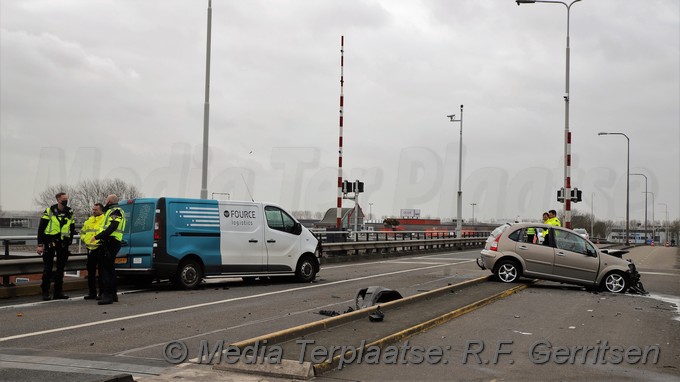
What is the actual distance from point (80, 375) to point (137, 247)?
737 cm

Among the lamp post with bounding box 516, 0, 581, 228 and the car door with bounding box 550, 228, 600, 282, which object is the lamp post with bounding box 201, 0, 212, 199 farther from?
the lamp post with bounding box 516, 0, 581, 228

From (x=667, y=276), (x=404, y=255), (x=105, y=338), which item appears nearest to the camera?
(x=105, y=338)

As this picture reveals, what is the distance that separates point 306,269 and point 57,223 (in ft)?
20.5

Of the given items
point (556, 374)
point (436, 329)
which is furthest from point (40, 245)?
point (556, 374)

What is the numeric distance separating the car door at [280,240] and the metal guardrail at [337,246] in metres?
4.00

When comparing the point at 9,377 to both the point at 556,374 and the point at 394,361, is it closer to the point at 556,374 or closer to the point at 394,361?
the point at 394,361

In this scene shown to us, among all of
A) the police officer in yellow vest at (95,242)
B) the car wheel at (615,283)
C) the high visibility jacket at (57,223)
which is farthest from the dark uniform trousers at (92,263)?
the car wheel at (615,283)

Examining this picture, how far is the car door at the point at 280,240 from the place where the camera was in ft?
49.2

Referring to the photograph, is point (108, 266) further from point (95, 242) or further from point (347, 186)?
point (347, 186)

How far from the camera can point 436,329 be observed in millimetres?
8648

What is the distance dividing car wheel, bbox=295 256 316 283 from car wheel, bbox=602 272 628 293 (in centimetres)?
674

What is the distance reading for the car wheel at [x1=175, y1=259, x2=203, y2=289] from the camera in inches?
524

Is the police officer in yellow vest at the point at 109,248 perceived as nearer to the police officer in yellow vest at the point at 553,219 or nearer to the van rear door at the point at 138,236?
the van rear door at the point at 138,236

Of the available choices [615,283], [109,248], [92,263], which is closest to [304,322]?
[109,248]
